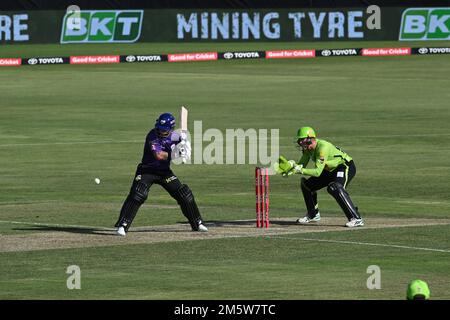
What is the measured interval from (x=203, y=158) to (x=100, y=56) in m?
32.7

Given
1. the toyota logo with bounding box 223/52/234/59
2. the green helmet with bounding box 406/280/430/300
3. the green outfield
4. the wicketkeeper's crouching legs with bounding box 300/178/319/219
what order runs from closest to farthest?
the green helmet with bounding box 406/280/430/300 < the green outfield < the wicketkeeper's crouching legs with bounding box 300/178/319/219 < the toyota logo with bounding box 223/52/234/59

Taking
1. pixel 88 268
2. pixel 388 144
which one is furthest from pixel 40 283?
pixel 388 144

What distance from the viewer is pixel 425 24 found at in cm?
7550

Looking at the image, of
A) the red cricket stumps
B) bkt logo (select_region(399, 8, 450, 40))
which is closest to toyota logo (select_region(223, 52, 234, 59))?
bkt logo (select_region(399, 8, 450, 40))

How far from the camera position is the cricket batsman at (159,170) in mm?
24297

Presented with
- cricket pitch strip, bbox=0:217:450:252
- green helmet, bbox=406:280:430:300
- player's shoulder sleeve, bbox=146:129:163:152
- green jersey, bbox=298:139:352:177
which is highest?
player's shoulder sleeve, bbox=146:129:163:152

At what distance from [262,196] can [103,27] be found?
51329 millimetres

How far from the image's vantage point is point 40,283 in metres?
19.6

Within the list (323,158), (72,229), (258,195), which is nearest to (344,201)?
(323,158)

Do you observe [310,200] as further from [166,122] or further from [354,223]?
[166,122]

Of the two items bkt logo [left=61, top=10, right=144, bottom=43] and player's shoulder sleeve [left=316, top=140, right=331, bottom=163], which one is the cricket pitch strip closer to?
player's shoulder sleeve [left=316, top=140, right=331, bottom=163]

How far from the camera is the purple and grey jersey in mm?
24391

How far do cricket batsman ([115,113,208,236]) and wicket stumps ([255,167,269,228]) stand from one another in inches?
47.1
